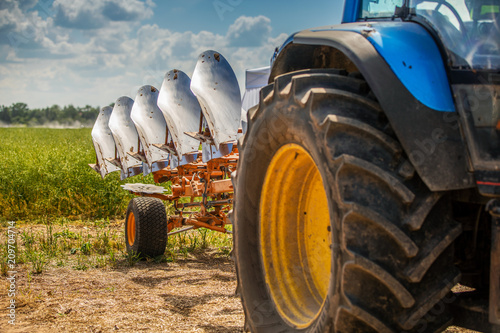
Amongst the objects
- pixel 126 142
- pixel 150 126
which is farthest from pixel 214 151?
pixel 126 142

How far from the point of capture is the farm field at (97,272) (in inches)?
145

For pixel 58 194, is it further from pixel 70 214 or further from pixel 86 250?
pixel 86 250

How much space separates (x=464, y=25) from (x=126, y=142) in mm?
4878

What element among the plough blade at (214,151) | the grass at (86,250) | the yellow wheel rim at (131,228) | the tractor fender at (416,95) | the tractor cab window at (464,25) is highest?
the tractor cab window at (464,25)

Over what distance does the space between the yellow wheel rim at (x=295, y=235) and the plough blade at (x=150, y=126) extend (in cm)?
358

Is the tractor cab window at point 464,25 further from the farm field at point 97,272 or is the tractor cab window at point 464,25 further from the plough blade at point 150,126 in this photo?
the plough blade at point 150,126

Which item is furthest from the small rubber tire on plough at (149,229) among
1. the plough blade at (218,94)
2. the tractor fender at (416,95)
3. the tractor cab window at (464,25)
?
the tractor fender at (416,95)

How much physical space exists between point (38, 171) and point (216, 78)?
5.01 metres

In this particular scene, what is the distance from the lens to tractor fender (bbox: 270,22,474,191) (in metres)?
1.84

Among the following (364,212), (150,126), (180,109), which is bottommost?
(364,212)

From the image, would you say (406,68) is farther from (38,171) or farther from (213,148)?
(38,171)

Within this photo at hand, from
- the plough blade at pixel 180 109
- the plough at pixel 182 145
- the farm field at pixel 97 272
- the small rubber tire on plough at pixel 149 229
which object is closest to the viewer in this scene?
the farm field at pixel 97 272

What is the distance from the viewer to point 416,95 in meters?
1.94

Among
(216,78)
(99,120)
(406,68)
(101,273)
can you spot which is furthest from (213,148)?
(406,68)
